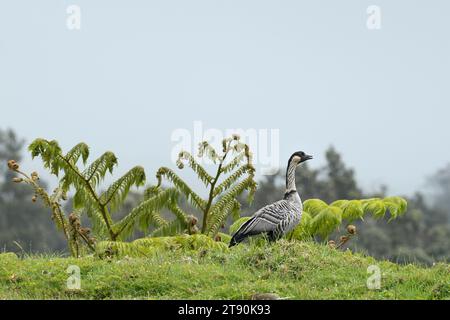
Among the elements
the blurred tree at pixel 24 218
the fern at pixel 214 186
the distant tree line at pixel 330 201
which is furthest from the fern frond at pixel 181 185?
the blurred tree at pixel 24 218

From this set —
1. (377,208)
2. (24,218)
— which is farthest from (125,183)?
(24,218)

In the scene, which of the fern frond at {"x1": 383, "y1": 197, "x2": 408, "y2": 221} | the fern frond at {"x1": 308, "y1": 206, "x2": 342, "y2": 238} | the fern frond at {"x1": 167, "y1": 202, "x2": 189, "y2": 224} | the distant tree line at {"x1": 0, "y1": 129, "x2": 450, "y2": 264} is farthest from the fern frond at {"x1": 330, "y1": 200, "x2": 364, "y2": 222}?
the distant tree line at {"x1": 0, "y1": 129, "x2": 450, "y2": 264}

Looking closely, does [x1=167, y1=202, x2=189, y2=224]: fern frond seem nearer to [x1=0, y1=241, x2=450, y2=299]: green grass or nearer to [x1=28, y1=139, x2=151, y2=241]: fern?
[x1=28, y1=139, x2=151, y2=241]: fern

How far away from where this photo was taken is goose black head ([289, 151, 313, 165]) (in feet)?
42.1

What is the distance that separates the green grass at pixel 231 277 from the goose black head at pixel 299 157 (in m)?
1.61

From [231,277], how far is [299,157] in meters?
3.16

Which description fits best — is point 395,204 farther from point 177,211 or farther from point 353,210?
point 177,211
